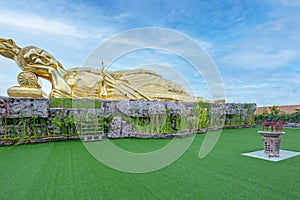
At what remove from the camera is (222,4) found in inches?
181

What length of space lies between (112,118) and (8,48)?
11.8ft

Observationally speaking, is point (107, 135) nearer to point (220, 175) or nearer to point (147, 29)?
point (147, 29)

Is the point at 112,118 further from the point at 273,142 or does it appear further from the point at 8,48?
the point at 8,48

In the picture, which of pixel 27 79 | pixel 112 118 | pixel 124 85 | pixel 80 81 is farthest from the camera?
pixel 124 85

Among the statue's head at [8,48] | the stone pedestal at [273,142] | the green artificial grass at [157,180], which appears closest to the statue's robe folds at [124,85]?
the statue's head at [8,48]

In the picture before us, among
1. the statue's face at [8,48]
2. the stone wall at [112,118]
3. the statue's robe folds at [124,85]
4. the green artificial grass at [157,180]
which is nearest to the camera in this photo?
the green artificial grass at [157,180]

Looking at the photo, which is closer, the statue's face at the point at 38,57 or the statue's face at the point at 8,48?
the statue's face at the point at 8,48

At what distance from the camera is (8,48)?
5.12 metres

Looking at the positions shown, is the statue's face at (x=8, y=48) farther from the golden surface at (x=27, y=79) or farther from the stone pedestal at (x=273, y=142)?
the stone pedestal at (x=273, y=142)

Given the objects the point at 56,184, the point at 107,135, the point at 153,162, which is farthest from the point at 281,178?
the point at 107,135

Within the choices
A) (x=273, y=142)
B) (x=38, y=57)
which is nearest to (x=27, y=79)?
(x=38, y=57)

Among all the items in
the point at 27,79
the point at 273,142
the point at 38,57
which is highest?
the point at 38,57

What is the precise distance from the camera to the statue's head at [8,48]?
16.7 ft

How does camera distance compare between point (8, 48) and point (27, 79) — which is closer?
point (27, 79)
